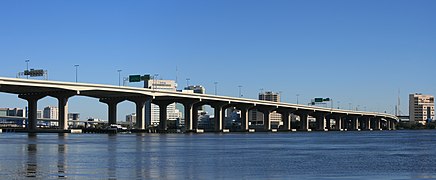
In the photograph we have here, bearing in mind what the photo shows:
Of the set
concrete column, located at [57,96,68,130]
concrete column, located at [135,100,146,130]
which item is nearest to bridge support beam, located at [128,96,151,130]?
concrete column, located at [135,100,146,130]

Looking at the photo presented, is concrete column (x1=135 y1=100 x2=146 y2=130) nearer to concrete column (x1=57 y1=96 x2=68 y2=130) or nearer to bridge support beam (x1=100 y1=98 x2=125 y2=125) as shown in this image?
bridge support beam (x1=100 y1=98 x2=125 y2=125)

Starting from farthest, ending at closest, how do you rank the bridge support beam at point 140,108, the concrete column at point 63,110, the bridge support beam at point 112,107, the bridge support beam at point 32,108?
the bridge support beam at point 112,107 < the bridge support beam at point 140,108 < the bridge support beam at point 32,108 < the concrete column at point 63,110

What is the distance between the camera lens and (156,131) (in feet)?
656

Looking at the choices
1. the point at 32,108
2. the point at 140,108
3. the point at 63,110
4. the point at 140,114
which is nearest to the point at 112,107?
the point at 140,114

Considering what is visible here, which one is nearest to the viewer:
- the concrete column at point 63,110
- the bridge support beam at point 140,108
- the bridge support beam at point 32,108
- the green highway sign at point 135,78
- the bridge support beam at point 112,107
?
the concrete column at point 63,110

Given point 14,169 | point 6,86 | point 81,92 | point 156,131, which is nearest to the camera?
point 14,169

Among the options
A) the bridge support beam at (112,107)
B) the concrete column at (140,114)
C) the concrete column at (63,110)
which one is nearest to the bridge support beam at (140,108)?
the concrete column at (140,114)

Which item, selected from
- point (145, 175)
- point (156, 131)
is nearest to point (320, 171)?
point (145, 175)

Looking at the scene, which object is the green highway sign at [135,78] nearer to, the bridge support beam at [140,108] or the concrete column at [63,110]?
the bridge support beam at [140,108]

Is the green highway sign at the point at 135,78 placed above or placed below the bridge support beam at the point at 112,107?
above

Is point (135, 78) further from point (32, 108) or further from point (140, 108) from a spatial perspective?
point (32, 108)

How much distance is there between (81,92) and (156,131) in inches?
1522

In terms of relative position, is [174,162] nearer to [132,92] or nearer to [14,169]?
[14,169]

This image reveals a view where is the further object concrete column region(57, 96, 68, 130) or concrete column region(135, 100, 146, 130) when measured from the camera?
concrete column region(135, 100, 146, 130)
